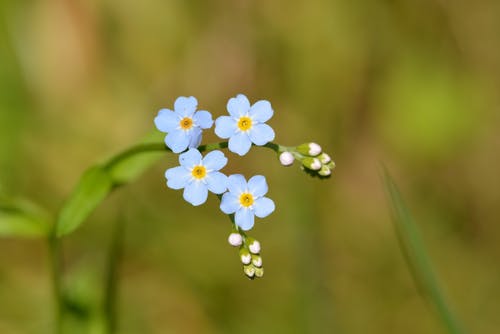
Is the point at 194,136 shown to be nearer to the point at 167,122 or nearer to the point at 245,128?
the point at 167,122

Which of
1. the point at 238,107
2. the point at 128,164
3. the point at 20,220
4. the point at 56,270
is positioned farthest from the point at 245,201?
the point at 20,220

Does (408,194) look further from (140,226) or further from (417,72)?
(140,226)

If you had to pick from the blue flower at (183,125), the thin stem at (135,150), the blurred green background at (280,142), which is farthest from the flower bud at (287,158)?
the blurred green background at (280,142)

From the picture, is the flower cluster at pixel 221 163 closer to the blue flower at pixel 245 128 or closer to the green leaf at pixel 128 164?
the blue flower at pixel 245 128

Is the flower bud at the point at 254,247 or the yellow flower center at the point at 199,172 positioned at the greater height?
the yellow flower center at the point at 199,172

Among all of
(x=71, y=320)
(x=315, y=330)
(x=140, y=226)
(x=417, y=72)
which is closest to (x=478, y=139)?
(x=417, y=72)

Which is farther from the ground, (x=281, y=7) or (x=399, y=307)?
(x=281, y=7)
